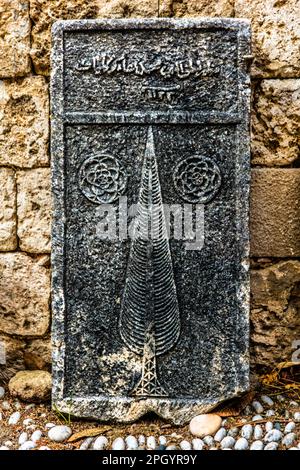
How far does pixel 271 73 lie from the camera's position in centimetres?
272

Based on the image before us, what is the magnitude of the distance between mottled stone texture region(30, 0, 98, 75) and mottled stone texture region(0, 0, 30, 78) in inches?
1.4

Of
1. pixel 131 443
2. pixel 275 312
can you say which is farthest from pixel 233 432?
pixel 275 312

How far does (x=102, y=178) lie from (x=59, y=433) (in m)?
1.13

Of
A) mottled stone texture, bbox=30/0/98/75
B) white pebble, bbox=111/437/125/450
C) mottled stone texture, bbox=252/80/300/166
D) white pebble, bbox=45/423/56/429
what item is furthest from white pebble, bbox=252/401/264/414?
mottled stone texture, bbox=30/0/98/75

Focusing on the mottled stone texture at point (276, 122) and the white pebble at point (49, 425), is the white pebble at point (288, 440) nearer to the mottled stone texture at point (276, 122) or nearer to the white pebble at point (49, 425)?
the white pebble at point (49, 425)

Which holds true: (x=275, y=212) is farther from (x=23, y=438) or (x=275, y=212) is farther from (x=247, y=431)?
(x=23, y=438)

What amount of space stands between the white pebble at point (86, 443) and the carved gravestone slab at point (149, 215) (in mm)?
127

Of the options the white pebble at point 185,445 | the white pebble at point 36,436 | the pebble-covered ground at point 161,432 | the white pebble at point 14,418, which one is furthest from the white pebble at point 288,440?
the white pebble at point 14,418

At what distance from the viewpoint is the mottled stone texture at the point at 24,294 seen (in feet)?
9.44

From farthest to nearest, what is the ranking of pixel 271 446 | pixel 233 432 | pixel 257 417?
pixel 257 417 < pixel 233 432 < pixel 271 446

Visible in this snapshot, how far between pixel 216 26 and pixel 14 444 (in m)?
2.01

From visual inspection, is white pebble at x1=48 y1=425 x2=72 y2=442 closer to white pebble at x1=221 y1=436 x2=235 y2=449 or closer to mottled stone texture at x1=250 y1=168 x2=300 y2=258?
white pebble at x1=221 y1=436 x2=235 y2=449

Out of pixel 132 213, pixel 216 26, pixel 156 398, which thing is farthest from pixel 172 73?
pixel 156 398

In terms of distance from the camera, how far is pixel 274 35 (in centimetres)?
270
